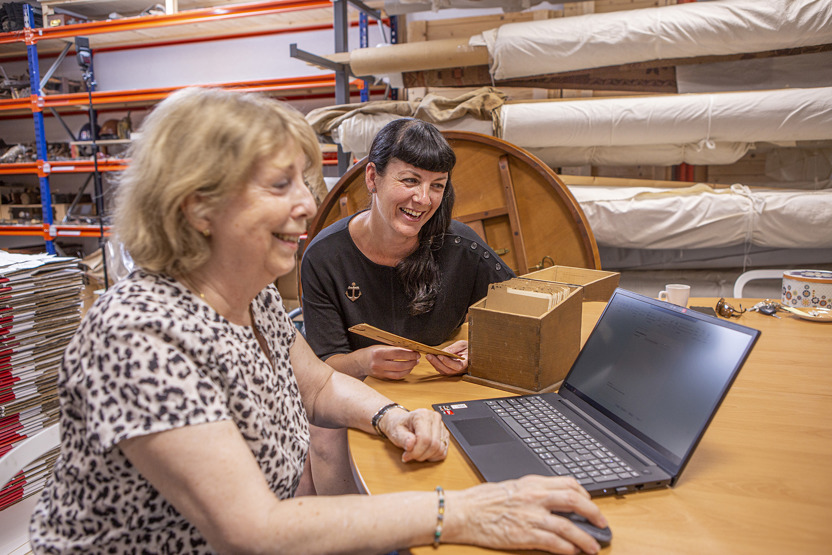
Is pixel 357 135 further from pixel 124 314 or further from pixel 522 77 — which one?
pixel 124 314

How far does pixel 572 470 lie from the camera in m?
0.83

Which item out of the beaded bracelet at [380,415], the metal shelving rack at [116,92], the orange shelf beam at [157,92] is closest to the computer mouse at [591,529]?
the beaded bracelet at [380,415]

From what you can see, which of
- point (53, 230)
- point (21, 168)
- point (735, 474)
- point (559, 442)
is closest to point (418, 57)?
point (559, 442)

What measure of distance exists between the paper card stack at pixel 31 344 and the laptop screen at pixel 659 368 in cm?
161

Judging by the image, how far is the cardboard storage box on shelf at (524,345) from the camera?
3.81 feet

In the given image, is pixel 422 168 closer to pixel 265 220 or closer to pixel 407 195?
pixel 407 195

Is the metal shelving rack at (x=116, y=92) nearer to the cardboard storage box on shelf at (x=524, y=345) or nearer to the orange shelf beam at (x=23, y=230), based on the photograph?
the orange shelf beam at (x=23, y=230)

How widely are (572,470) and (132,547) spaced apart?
26.5 inches

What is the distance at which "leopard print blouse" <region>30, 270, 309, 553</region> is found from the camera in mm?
723

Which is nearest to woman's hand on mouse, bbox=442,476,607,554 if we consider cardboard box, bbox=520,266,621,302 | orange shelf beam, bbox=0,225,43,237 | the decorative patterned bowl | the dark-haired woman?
the dark-haired woman

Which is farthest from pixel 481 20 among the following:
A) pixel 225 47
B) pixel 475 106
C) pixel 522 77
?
pixel 225 47

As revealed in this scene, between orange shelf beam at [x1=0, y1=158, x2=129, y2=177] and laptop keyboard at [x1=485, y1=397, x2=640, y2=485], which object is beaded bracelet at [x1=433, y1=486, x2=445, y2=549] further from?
orange shelf beam at [x1=0, y1=158, x2=129, y2=177]

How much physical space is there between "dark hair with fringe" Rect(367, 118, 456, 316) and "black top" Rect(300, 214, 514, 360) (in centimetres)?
3

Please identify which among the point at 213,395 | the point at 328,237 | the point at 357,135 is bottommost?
the point at 213,395
